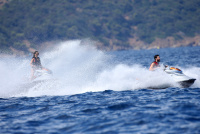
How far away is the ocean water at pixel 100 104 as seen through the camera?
7.51 meters

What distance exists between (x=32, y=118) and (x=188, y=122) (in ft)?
14.6

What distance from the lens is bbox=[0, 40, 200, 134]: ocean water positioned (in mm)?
7512

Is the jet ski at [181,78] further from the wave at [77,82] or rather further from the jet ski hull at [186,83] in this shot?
the wave at [77,82]

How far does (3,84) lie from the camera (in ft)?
46.6

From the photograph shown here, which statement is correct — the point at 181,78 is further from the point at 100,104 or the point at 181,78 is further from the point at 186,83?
the point at 100,104

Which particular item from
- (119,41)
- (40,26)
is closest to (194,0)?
(119,41)

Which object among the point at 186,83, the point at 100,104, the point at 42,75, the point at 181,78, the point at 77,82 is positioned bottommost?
the point at 100,104

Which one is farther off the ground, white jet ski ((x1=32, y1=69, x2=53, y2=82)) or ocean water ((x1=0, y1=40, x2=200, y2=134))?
white jet ski ((x1=32, y1=69, x2=53, y2=82))

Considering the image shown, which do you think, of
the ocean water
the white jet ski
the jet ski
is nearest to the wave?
the ocean water

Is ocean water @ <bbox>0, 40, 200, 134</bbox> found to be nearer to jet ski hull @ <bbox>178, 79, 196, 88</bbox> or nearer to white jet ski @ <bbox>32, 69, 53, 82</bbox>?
jet ski hull @ <bbox>178, 79, 196, 88</bbox>

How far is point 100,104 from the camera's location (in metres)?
9.96

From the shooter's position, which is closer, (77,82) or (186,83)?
(186,83)

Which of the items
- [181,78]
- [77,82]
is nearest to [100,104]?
[181,78]

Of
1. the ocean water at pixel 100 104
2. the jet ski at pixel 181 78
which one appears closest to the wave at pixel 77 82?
the ocean water at pixel 100 104
